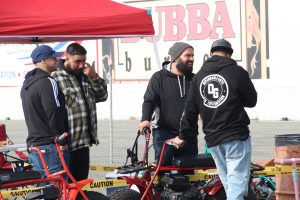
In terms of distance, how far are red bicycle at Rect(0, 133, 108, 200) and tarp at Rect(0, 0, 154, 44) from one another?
1.71 meters

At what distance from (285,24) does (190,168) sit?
643 inches

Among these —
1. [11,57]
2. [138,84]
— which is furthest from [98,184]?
[11,57]

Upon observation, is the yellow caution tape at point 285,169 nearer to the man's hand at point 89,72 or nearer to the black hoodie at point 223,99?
the black hoodie at point 223,99

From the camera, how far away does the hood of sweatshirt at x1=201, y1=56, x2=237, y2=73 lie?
22.3 feet

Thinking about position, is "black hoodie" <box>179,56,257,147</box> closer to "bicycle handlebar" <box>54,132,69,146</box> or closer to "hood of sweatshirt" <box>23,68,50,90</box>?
"bicycle handlebar" <box>54,132,69,146</box>

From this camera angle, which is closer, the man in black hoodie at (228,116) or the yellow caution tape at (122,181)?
the man in black hoodie at (228,116)

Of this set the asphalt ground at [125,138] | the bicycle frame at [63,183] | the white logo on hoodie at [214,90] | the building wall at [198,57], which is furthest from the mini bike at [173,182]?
the building wall at [198,57]

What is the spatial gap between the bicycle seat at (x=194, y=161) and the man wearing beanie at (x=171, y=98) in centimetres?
48

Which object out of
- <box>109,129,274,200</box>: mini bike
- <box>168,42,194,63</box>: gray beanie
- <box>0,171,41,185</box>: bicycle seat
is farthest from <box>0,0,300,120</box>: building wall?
<box>0,171,41,185</box>: bicycle seat

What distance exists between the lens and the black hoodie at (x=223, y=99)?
671cm

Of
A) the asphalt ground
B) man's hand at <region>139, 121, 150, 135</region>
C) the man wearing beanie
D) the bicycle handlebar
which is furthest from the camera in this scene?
the asphalt ground

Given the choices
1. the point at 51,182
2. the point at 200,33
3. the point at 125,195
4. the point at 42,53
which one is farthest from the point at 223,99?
the point at 200,33

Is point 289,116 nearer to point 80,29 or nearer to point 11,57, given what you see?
point 11,57

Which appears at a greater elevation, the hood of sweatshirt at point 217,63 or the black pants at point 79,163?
the hood of sweatshirt at point 217,63
